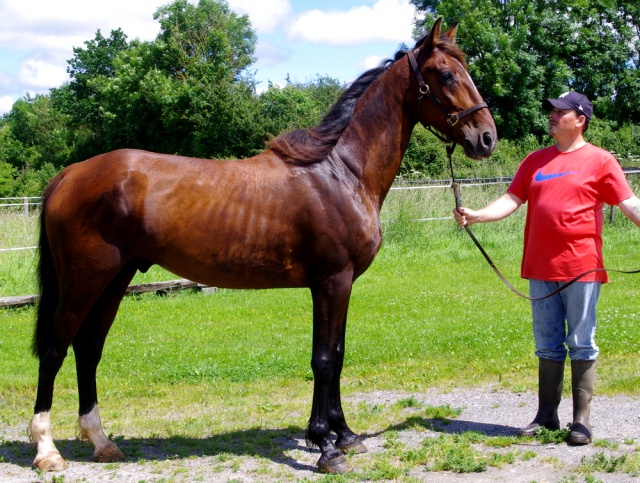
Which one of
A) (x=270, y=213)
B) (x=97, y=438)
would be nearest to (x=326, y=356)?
(x=270, y=213)

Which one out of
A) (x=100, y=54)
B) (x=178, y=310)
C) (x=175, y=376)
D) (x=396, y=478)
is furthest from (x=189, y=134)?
(x=396, y=478)

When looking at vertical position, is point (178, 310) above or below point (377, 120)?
below

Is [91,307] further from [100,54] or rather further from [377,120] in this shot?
[100,54]

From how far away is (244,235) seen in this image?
4285 mm

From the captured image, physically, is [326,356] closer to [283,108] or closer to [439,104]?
[439,104]

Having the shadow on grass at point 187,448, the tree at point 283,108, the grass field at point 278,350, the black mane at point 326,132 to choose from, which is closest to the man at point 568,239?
the black mane at point 326,132

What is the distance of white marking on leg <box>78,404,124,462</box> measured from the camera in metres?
4.44

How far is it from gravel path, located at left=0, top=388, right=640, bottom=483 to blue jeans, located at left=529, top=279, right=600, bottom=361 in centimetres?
64

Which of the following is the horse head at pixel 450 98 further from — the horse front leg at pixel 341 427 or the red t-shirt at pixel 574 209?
the horse front leg at pixel 341 427

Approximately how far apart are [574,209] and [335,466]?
2338mm

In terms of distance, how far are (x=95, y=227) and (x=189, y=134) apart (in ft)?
133

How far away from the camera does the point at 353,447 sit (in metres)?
4.59

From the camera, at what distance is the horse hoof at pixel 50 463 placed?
167 inches

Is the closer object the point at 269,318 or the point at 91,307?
the point at 91,307
